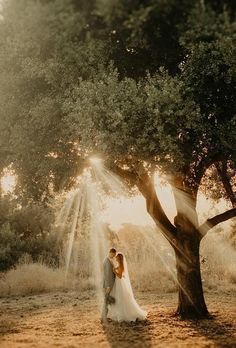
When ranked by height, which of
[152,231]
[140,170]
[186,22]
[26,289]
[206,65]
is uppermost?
[152,231]

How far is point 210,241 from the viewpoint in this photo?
27.4m

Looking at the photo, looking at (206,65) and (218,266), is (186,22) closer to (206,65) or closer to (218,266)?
(206,65)

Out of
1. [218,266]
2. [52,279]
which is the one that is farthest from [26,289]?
[218,266]

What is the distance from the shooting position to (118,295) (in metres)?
13.8

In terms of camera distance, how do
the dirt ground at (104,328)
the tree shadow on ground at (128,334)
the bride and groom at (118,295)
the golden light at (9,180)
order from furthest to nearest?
1. the bride and groom at (118,295)
2. the golden light at (9,180)
3. the dirt ground at (104,328)
4. the tree shadow on ground at (128,334)

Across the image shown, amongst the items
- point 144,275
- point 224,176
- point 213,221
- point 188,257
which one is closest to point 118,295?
point 188,257

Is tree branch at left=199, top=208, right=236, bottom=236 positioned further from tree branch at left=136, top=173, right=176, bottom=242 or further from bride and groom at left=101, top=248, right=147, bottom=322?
bride and groom at left=101, top=248, right=147, bottom=322

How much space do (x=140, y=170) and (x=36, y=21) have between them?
175 inches

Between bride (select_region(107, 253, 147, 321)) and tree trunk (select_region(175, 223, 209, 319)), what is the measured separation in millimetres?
1344

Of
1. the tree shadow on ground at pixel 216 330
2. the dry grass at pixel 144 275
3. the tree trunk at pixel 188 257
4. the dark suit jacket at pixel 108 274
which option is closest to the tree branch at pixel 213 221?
the tree trunk at pixel 188 257

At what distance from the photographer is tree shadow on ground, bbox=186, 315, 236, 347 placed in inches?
429

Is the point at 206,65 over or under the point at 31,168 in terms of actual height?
over

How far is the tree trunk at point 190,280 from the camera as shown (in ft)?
44.9

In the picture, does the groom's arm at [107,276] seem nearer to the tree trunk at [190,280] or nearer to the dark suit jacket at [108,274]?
the dark suit jacket at [108,274]
